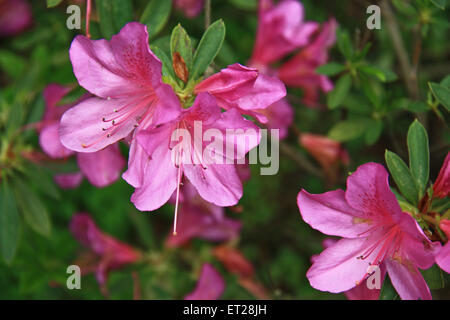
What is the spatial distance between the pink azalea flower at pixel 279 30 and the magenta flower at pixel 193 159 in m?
0.78

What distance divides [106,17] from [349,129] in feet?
2.85

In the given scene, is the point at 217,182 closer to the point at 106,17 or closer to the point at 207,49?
the point at 207,49

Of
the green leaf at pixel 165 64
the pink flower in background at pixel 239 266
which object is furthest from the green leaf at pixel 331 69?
the pink flower in background at pixel 239 266

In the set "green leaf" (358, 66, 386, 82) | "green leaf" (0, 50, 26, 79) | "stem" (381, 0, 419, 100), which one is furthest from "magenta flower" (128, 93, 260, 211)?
"green leaf" (0, 50, 26, 79)

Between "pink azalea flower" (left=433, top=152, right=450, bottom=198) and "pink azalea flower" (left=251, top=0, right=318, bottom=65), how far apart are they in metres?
0.81

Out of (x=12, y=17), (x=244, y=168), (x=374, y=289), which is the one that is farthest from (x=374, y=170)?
(x=12, y=17)

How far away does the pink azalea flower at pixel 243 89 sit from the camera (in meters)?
1.07

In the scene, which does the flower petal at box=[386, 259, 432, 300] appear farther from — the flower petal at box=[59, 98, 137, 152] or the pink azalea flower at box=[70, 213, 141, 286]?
the pink azalea flower at box=[70, 213, 141, 286]

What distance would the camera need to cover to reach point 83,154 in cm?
150

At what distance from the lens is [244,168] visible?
1.51m

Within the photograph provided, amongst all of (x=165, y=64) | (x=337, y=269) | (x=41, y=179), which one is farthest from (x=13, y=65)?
(x=337, y=269)

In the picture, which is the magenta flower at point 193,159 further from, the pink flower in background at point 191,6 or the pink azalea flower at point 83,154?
the pink flower in background at point 191,6

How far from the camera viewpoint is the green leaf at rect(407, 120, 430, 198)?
119 centimetres
